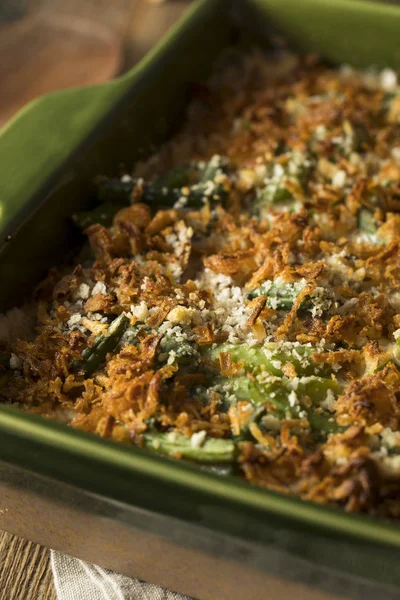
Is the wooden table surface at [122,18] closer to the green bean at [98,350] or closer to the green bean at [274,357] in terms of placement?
the green bean at [98,350]

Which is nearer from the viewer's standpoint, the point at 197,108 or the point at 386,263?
the point at 386,263

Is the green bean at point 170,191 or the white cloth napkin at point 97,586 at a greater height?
the green bean at point 170,191

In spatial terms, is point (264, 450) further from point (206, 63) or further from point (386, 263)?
point (206, 63)

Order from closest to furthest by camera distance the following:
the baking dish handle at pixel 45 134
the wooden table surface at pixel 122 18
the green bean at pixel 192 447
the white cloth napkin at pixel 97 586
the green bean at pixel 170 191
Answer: the green bean at pixel 192 447 → the white cloth napkin at pixel 97 586 → the baking dish handle at pixel 45 134 → the green bean at pixel 170 191 → the wooden table surface at pixel 122 18

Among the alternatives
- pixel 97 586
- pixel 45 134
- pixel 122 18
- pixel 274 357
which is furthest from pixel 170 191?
pixel 122 18

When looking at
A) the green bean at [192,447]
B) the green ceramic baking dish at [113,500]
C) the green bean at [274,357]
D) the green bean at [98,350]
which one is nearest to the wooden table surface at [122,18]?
the green ceramic baking dish at [113,500]

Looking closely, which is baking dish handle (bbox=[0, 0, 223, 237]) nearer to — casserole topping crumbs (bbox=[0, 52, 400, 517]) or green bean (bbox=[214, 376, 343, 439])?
casserole topping crumbs (bbox=[0, 52, 400, 517])

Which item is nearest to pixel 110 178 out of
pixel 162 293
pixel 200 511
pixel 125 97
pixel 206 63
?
pixel 125 97

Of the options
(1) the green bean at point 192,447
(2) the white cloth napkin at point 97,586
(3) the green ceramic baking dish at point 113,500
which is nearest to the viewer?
(3) the green ceramic baking dish at point 113,500
